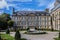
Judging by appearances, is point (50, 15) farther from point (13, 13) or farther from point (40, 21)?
point (13, 13)

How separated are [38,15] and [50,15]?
5738 millimetres

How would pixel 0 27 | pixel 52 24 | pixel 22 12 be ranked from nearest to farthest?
1. pixel 0 27
2. pixel 52 24
3. pixel 22 12

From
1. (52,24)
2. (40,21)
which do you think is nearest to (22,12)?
(40,21)

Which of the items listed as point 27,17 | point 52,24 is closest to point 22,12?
point 27,17

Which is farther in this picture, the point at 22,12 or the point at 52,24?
the point at 22,12

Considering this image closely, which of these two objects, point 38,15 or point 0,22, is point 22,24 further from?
point 0,22

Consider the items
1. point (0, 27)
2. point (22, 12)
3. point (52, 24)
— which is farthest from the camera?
point (22, 12)

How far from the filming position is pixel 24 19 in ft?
265

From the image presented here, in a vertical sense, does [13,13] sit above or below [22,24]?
above

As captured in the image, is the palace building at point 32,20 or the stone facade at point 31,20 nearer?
the palace building at point 32,20

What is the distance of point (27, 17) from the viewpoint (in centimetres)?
8056

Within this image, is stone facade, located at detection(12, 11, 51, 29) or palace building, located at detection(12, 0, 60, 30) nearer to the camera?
palace building, located at detection(12, 0, 60, 30)

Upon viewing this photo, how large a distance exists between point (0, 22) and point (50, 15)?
2596 centimetres

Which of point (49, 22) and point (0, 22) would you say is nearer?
point (0, 22)
